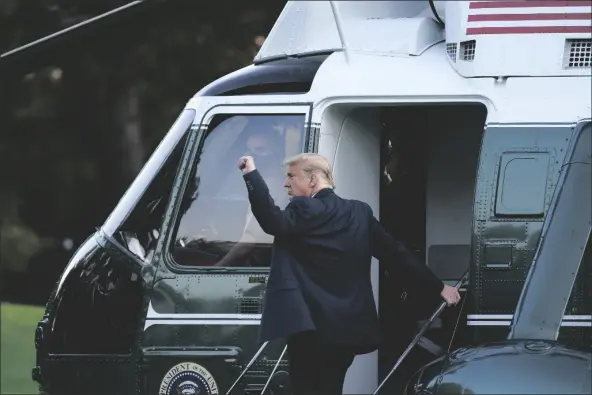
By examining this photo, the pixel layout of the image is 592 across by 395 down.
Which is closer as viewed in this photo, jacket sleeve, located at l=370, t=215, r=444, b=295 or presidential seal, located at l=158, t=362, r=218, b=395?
jacket sleeve, located at l=370, t=215, r=444, b=295

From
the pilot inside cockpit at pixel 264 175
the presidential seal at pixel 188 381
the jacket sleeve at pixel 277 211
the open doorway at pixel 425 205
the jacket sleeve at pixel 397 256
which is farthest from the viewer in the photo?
the open doorway at pixel 425 205

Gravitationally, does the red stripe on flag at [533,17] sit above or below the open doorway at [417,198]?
above

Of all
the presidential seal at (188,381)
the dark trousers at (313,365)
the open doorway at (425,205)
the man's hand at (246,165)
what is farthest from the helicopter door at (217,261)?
the man's hand at (246,165)

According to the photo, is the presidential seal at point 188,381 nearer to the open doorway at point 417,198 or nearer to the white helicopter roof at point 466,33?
the open doorway at point 417,198

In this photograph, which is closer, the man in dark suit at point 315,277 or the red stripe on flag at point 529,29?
the man in dark suit at point 315,277

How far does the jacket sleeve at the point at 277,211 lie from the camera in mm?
5398

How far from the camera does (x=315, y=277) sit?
18.2 ft

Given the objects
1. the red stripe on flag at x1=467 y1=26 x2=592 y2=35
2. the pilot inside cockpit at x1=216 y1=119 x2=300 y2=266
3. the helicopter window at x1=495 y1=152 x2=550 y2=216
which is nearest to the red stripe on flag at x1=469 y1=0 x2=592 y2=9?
the red stripe on flag at x1=467 y1=26 x2=592 y2=35

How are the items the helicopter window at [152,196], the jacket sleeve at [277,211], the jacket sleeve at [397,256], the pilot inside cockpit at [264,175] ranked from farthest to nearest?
the helicopter window at [152,196], the pilot inside cockpit at [264,175], the jacket sleeve at [397,256], the jacket sleeve at [277,211]

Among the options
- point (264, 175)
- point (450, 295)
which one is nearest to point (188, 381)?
point (264, 175)

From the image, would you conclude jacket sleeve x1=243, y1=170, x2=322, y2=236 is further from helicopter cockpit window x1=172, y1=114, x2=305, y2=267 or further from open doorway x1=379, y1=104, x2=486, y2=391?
open doorway x1=379, y1=104, x2=486, y2=391

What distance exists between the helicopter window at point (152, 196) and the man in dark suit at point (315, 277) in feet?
4.02

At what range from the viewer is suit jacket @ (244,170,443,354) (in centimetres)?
541

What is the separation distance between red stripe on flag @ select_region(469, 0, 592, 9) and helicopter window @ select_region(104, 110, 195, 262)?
1718 mm
